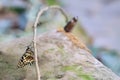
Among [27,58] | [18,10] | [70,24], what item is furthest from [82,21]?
[27,58]

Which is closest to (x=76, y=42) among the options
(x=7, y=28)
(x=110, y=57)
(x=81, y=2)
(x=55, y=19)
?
(x=110, y=57)

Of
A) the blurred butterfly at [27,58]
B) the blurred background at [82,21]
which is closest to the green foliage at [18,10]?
the blurred background at [82,21]

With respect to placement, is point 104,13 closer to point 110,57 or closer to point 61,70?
point 110,57

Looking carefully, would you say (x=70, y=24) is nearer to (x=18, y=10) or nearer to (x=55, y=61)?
(x=55, y=61)

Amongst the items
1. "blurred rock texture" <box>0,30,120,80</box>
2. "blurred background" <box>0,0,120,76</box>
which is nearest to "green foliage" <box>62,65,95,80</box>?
"blurred rock texture" <box>0,30,120,80</box>

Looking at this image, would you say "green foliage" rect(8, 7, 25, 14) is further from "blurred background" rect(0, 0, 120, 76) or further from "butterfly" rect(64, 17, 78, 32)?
"butterfly" rect(64, 17, 78, 32)
